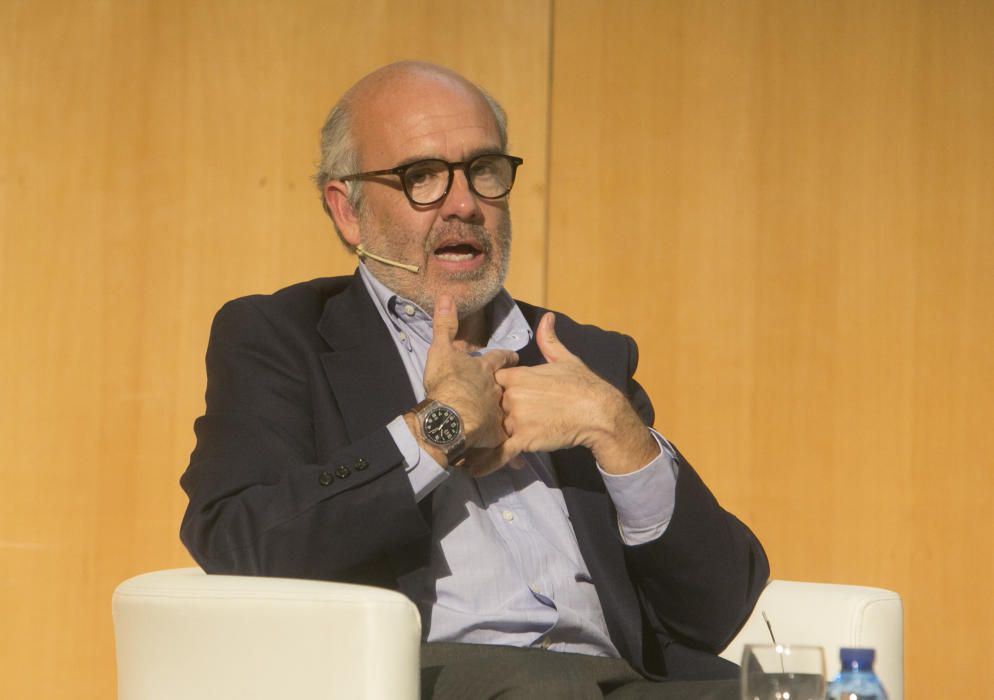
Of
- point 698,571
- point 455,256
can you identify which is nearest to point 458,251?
point 455,256

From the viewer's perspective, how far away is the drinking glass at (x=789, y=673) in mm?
1327

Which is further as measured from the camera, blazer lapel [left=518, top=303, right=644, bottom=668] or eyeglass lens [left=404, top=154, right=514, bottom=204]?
eyeglass lens [left=404, top=154, right=514, bottom=204]

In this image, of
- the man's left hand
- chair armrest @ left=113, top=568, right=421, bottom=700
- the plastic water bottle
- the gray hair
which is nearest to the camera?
the plastic water bottle

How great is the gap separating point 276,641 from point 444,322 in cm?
59

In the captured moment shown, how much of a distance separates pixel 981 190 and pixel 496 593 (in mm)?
2019

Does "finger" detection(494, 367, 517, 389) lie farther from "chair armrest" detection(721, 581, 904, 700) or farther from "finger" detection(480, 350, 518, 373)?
"chair armrest" detection(721, 581, 904, 700)

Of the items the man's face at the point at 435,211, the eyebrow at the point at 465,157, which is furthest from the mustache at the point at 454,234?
the eyebrow at the point at 465,157

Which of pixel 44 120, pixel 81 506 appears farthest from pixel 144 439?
pixel 44 120

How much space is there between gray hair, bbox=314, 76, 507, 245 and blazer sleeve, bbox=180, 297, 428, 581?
0.37 metres

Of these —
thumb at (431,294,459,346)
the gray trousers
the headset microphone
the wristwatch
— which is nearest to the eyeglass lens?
the headset microphone

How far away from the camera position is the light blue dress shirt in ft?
6.03

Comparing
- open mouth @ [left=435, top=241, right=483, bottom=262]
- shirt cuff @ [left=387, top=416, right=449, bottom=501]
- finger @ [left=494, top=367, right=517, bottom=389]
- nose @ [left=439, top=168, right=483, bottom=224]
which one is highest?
nose @ [left=439, top=168, right=483, bottom=224]

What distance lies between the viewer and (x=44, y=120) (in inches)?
119

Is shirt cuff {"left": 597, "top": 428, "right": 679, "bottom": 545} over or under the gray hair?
under
